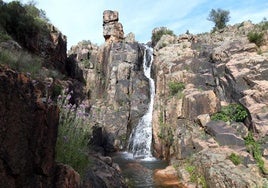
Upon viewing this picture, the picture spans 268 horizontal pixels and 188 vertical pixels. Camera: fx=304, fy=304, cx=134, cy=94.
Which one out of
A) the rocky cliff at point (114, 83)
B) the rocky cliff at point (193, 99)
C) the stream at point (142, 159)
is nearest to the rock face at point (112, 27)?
the rocky cliff at point (114, 83)

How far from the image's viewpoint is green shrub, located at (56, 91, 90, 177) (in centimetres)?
574

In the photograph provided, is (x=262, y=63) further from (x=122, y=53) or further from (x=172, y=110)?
(x=122, y=53)

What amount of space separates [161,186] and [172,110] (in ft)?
27.3

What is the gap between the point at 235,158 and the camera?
1338 centimetres

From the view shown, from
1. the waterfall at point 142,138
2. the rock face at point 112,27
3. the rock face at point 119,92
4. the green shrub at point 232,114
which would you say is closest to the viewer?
the green shrub at point 232,114

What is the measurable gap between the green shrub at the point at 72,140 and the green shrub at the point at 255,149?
9191 millimetres

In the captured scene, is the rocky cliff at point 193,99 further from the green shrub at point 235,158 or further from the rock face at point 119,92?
the green shrub at point 235,158

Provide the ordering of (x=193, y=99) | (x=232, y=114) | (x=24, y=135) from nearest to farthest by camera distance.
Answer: (x=24, y=135)
(x=232, y=114)
(x=193, y=99)

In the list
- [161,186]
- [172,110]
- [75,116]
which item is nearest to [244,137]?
[161,186]

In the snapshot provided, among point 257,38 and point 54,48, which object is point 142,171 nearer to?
point 257,38

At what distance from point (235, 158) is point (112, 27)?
32.1 meters

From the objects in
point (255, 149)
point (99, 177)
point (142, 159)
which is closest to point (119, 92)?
point (142, 159)

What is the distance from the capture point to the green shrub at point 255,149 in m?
12.9

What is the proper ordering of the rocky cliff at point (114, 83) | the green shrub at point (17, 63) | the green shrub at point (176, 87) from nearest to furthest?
the green shrub at point (17, 63), the green shrub at point (176, 87), the rocky cliff at point (114, 83)
